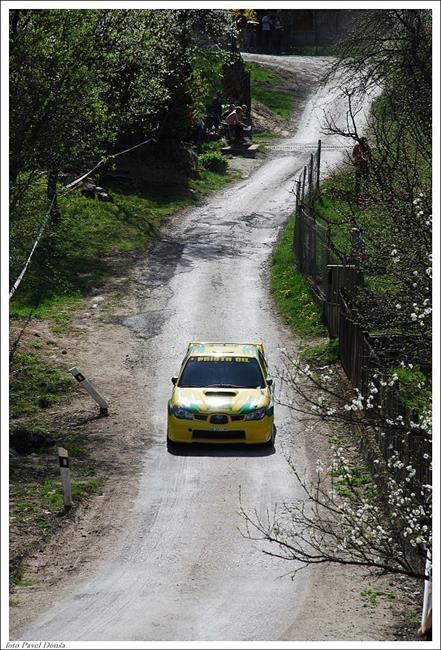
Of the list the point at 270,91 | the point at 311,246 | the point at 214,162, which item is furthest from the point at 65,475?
the point at 270,91

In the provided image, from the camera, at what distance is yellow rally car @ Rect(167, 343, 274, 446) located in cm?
1881

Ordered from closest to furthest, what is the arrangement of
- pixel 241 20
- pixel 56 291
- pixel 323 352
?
pixel 323 352 < pixel 56 291 < pixel 241 20

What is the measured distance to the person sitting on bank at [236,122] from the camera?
4603 cm

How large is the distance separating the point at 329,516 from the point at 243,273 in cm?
1589

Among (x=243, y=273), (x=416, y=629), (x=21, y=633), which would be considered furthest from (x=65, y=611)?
(x=243, y=273)

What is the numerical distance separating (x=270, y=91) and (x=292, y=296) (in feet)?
93.7

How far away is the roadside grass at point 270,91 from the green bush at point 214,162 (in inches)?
393

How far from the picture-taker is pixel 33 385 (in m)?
22.5

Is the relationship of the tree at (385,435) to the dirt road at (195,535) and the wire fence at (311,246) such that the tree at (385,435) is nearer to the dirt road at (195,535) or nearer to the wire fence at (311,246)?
the dirt road at (195,535)

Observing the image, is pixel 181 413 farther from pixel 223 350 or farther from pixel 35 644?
pixel 35 644

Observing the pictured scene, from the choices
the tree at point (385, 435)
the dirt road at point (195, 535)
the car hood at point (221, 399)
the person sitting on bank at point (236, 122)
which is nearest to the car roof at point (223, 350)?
the car hood at point (221, 399)

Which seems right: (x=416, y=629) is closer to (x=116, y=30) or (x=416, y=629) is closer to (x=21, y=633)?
(x=21, y=633)

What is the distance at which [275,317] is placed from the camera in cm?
2773

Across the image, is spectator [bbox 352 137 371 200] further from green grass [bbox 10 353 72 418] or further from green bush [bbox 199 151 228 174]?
green bush [bbox 199 151 228 174]
